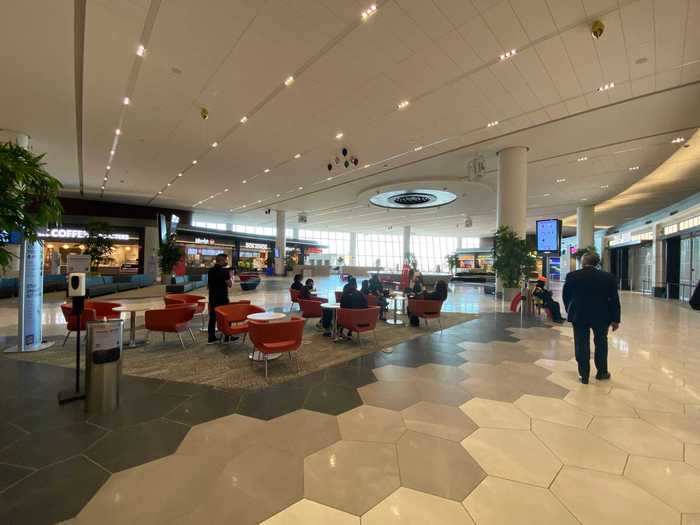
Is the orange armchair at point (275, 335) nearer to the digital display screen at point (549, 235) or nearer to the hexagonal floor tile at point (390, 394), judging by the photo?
the hexagonal floor tile at point (390, 394)

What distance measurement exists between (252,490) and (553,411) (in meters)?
2.85

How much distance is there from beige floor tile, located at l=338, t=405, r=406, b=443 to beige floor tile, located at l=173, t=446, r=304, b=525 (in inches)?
21.7

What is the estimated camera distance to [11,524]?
167cm

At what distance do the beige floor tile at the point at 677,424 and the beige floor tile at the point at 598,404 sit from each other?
0.13 m

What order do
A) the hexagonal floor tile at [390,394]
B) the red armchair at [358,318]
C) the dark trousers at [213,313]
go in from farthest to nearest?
1. the dark trousers at [213,313]
2. the red armchair at [358,318]
3. the hexagonal floor tile at [390,394]

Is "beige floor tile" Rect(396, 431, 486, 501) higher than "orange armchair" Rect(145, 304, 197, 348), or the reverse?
"orange armchair" Rect(145, 304, 197, 348)

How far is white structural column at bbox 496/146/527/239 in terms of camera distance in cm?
963

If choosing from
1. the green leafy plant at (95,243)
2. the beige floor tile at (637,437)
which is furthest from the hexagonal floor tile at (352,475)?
the green leafy plant at (95,243)

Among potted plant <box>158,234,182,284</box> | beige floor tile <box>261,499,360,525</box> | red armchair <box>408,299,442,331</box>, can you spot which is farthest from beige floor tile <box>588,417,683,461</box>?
potted plant <box>158,234,182,284</box>

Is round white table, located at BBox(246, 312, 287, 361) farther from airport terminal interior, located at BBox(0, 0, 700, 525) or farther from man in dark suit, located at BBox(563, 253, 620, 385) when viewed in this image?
man in dark suit, located at BBox(563, 253, 620, 385)

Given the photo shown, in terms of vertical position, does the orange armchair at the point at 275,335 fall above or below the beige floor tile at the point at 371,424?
above

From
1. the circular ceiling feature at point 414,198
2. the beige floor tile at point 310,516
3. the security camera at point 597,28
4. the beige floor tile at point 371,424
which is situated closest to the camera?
the beige floor tile at point 310,516

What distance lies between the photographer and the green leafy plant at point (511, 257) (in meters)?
9.29

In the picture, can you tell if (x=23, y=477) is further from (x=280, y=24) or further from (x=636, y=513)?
(x=280, y=24)
